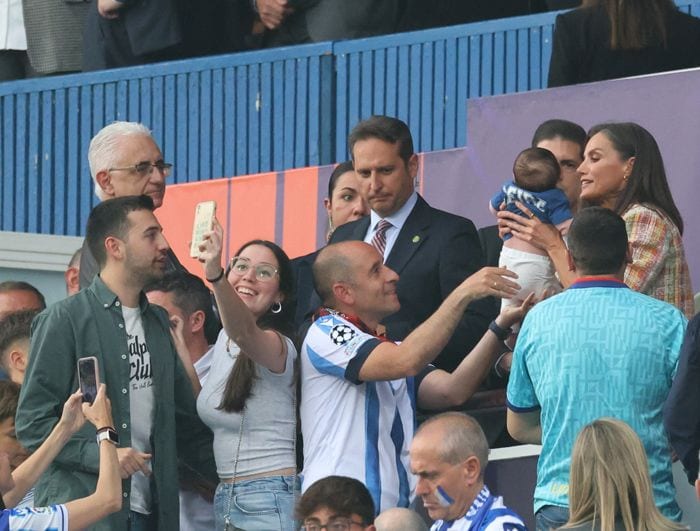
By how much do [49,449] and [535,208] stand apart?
85.3 inches

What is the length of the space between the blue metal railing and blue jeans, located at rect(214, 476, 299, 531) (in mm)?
3867

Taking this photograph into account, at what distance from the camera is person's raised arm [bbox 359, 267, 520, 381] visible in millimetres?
7680

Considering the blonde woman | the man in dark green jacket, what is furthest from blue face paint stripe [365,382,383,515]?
the blonde woman

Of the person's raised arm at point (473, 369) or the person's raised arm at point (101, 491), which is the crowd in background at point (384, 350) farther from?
the person's raised arm at point (101, 491)

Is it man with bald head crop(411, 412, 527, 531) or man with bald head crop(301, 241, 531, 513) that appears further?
man with bald head crop(301, 241, 531, 513)

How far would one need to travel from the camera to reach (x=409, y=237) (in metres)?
8.84

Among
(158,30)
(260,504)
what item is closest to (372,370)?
(260,504)

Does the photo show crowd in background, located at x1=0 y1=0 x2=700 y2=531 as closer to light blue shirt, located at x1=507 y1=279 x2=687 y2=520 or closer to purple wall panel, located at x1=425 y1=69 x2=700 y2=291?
light blue shirt, located at x1=507 y1=279 x2=687 y2=520

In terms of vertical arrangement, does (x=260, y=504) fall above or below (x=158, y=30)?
below

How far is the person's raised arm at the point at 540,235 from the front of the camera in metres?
7.95

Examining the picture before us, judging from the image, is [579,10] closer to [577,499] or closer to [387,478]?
[387,478]

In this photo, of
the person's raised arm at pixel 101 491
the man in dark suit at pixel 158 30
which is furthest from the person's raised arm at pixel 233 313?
the man in dark suit at pixel 158 30

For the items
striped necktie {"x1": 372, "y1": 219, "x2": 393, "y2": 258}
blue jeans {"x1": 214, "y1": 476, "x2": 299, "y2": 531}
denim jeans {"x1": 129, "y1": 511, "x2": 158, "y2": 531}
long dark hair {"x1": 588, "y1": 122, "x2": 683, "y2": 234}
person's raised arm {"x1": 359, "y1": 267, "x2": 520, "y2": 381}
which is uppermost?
long dark hair {"x1": 588, "y1": 122, "x2": 683, "y2": 234}

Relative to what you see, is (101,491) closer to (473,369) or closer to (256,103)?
(473,369)
